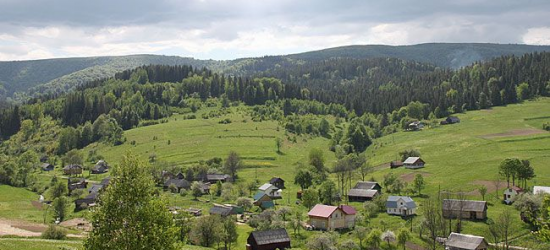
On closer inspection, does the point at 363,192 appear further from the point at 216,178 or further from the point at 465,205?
the point at 216,178

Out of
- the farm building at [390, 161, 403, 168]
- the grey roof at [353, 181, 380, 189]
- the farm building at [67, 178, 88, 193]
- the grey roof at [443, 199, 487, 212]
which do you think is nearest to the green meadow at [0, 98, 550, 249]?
the farm building at [390, 161, 403, 168]

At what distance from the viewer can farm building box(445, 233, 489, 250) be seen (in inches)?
2296

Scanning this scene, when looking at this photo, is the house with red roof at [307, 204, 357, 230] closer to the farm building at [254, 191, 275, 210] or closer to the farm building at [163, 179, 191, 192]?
the farm building at [254, 191, 275, 210]

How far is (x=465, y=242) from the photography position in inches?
2335

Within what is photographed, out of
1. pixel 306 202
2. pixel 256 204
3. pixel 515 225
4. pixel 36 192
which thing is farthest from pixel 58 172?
pixel 515 225

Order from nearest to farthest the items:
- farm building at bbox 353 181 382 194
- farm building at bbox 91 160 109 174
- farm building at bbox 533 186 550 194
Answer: farm building at bbox 533 186 550 194 < farm building at bbox 353 181 382 194 < farm building at bbox 91 160 109 174

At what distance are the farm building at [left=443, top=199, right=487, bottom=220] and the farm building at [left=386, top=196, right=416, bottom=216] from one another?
20.5ft

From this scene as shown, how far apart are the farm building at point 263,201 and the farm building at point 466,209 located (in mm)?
32649

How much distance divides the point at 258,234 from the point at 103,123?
13939cm

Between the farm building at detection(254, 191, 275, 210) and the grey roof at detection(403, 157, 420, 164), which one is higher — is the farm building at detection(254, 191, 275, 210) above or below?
below

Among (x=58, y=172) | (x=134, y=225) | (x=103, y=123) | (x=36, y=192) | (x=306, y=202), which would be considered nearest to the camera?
(x=134, y=225)

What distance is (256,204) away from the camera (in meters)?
94.7

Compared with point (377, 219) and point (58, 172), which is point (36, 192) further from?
point (377, 219)

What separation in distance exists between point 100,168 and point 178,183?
37973 millimetres
